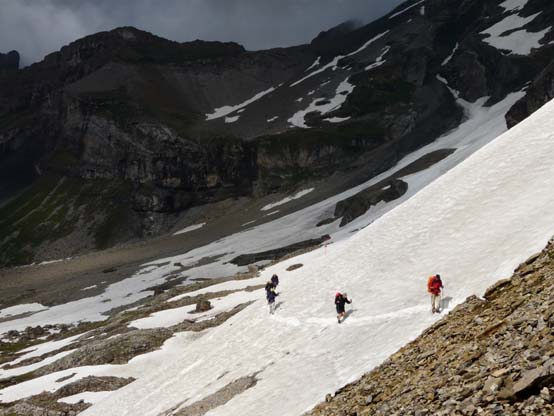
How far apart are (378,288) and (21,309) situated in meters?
105

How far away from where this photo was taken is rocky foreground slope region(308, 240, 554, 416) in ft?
29.6

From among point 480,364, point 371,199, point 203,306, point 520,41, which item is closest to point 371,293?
point 480,364

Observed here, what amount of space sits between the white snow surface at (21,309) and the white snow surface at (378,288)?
8396 centimetres

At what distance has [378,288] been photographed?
990 inches

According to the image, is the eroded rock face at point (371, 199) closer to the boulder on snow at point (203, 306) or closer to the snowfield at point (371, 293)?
the boulder on snow at point (203, 306)

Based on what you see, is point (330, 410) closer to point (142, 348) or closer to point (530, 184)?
point (530, 184)

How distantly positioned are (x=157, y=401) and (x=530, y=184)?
22573 millimetres

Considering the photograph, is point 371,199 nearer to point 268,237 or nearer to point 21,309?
point 268,237

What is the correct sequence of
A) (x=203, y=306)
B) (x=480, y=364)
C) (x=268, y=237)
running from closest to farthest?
(x=480, y=364) → (x=203, y=306) → (x=268, y=237)

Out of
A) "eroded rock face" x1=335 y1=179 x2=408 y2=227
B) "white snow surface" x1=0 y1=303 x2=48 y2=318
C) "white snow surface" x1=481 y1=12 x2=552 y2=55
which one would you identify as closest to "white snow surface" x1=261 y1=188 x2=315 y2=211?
"eroded rock face" x1=335 y1=179 x2=408 y2=227

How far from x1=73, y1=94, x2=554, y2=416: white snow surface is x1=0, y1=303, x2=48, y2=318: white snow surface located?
84.0 m

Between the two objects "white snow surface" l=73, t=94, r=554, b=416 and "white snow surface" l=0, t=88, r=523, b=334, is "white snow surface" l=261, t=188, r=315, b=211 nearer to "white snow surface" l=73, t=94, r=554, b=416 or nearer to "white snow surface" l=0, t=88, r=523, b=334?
"white snow surface" l=0, t=88, r=523, b=334

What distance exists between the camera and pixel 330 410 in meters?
15.4

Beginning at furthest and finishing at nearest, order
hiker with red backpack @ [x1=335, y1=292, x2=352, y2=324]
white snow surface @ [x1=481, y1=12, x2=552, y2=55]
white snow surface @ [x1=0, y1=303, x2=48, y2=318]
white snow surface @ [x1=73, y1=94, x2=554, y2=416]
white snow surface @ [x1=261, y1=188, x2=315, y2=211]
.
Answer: white snow surface @ [x1=481, y1=12, x2=552, y2=55]
white snow surface @ [x1=261, y1=188, x2=315, y2=211]
white snow surface @ [x1=0, y1=303, x2=48, y2=318]
hiker with red backpack @ [x1=335, y1=292, x2=352, y2=324]
white snow surface @ [x1=73, y1=94, x2=554, y2=416]
